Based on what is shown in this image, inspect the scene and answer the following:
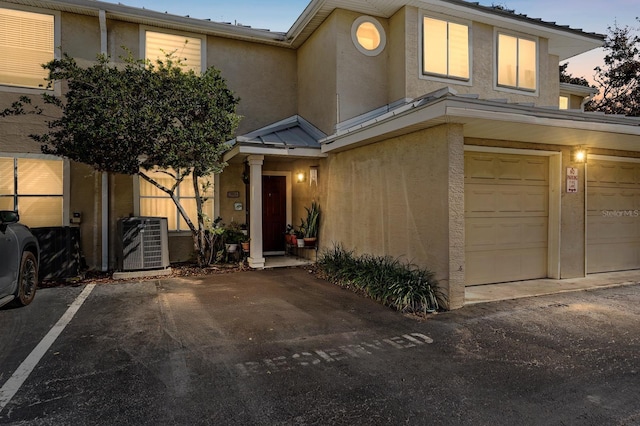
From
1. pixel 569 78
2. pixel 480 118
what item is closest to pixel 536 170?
pixel 480 118

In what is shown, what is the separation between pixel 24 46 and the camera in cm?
811

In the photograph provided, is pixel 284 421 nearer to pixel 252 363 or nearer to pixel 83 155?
pixel 252 363

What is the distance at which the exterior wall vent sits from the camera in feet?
25.2

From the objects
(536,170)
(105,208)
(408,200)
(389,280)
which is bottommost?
(389,280)

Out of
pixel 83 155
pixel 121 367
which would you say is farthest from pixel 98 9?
pixel 121 367

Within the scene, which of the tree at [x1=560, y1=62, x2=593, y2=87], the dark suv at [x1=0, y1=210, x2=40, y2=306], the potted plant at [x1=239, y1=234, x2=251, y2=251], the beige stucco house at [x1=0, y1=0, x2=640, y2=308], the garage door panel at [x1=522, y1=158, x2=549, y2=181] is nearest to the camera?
the dark suv at [x1=0, y1=210, x2=40, y2=306]

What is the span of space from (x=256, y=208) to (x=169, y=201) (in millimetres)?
2422

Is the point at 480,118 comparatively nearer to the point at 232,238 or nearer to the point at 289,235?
the point at 289,235

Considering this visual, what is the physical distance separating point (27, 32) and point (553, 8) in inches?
651

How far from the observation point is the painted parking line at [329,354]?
11.5 feet

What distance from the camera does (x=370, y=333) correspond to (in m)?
4.50

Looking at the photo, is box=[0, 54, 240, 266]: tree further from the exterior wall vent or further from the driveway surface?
the driveway surface

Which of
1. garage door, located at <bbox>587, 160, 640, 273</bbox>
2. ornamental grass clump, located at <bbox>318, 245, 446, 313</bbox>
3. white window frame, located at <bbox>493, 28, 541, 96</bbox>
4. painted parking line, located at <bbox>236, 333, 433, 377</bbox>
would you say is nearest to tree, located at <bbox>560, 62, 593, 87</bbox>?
white window frame, located at <bbox>493, 28, 541, 96</bbox>

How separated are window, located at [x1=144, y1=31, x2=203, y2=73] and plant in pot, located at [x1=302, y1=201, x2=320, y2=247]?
15.0 ft
